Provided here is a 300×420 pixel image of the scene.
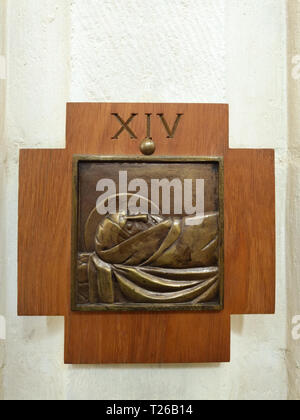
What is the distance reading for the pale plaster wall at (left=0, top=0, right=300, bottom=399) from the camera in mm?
1001

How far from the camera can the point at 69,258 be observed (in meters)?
0.98

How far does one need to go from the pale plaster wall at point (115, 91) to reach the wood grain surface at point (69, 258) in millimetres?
52

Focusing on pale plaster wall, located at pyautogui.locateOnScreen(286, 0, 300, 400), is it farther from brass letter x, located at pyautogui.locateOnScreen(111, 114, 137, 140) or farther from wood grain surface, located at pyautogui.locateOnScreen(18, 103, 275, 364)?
brass letter x, located at pyautogui.locateOnScreen(111, 114, 137, 140)

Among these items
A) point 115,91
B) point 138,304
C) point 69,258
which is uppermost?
point 115,91

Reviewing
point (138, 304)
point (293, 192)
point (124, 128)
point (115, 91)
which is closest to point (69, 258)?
point (138, 304)

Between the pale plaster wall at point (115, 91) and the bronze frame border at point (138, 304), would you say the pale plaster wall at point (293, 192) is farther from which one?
the bronze frame border at point (138, 304)

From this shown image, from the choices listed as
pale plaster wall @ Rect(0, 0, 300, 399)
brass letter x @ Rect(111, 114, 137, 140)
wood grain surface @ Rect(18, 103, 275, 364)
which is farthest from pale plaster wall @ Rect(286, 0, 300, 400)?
brass letter x @ Rect(111, 114, 137, 140)

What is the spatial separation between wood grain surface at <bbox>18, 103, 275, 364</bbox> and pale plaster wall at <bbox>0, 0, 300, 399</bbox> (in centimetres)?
5

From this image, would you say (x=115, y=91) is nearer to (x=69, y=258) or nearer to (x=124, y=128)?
(x=124, y=128)

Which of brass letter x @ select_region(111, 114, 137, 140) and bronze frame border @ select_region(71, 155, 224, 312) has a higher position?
brass letter x @ select_region(111, 114, 137, 140)

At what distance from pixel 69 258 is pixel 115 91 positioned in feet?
1.85

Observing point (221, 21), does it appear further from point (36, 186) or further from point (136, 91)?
point (36, 186)

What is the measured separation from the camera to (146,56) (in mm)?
1008

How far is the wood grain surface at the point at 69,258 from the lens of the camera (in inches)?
38.4
